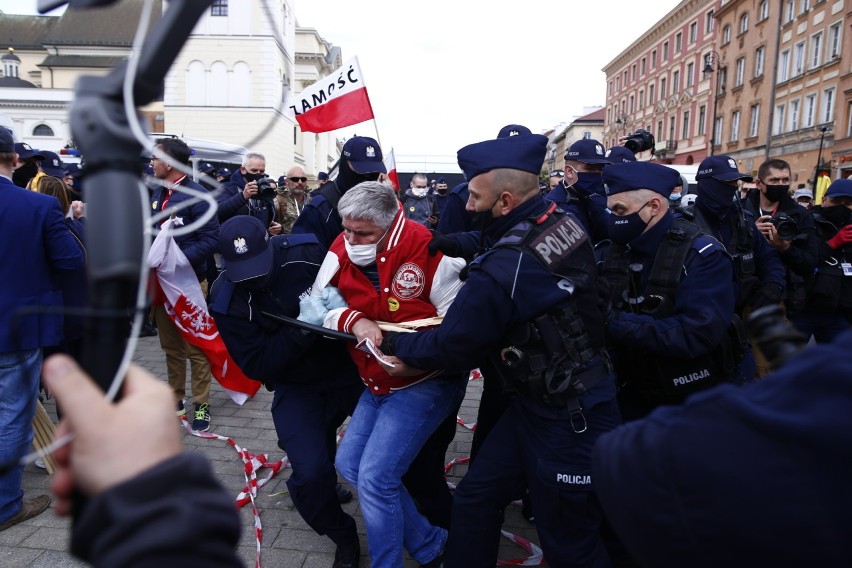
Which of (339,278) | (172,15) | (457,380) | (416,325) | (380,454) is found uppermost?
(172,15)

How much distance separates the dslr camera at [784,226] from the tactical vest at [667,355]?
232cm

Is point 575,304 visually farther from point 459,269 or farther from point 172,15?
point 172,15

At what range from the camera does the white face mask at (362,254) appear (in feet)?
9.90

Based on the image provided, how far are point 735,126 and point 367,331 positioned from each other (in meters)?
45.3

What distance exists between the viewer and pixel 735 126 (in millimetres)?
41625

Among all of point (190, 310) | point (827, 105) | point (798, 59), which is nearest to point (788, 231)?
point (190, 310)

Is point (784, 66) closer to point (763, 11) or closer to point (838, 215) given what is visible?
point (763, 11)

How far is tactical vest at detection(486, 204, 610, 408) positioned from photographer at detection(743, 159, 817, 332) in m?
3.18

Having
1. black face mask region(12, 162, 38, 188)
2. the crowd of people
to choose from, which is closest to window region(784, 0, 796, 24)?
the crowd of people

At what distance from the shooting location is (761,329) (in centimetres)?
117

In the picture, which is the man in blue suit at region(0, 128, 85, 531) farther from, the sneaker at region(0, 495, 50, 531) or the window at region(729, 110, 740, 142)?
the window at region(729, 110, 740, 142)

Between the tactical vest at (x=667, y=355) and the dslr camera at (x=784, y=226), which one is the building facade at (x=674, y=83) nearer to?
the dslr camera at (x=784, y=226)

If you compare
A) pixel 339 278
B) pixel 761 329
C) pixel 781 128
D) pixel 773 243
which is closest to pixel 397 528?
A: pixel 339 278

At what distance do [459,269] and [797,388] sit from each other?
2.31 meters
